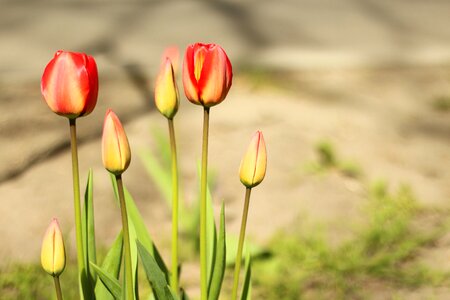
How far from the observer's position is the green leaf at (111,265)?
116 centimetres

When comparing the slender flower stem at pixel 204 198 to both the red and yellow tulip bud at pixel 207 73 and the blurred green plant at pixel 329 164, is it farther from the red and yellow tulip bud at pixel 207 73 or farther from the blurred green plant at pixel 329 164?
the blurred green plant at pixel 329 164

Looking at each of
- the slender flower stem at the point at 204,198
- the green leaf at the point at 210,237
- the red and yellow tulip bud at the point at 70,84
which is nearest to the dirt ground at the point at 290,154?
the green leaf at the point at 210,237

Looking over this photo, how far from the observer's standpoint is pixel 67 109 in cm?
98

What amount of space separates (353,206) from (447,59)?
3.75 ft

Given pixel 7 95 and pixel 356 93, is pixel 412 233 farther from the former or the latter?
pixel 7 95

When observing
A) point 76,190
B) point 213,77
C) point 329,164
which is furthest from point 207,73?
point 329,164

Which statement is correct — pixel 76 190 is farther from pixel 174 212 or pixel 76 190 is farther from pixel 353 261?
pixel 353 261

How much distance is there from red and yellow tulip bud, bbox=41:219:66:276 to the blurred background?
0.69m

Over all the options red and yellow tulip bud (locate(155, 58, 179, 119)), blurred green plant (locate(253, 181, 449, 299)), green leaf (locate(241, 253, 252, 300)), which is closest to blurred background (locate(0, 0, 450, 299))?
blurred green plant (locate(253, 181, 449, 299))

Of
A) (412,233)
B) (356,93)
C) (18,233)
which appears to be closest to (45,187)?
(18,233)

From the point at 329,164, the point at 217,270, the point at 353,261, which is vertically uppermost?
the point at 217,270

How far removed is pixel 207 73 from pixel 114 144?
0.44ft

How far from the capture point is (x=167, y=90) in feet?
3.43

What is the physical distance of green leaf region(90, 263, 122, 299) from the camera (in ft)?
3.55
